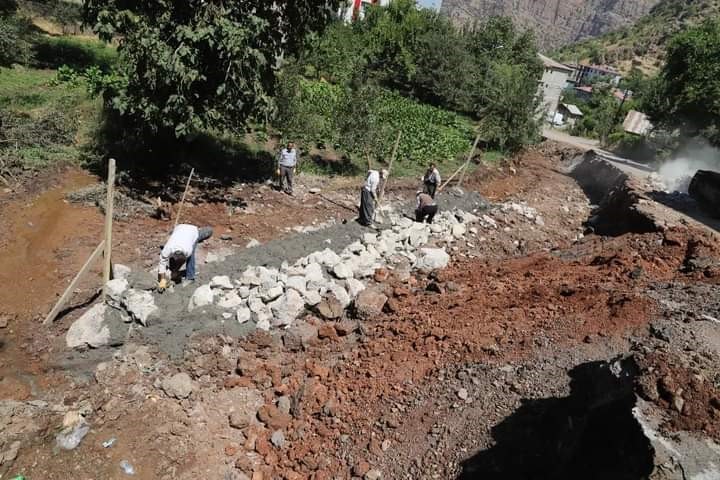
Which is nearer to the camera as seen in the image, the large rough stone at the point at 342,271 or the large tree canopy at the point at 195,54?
the large rough stone at the point at 342,271

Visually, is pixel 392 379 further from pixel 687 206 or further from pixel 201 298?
pixel 687 206

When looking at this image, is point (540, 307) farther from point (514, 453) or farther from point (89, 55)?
point (89, 55)

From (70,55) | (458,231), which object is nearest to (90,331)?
(458,231)

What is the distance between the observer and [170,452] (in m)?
4.91

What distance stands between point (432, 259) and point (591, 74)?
87.5 m

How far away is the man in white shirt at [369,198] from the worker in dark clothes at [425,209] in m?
1.11

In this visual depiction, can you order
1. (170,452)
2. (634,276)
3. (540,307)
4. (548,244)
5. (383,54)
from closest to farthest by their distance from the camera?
(170,452)
(540,307)
(634,276)
(548,244)
(383,54)

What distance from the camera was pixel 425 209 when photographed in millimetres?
10359

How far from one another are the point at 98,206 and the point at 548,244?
10.3 m

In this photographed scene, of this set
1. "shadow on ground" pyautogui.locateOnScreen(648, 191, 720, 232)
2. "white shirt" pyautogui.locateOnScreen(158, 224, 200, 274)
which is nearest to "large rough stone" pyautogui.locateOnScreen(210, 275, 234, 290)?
"white shirt" pyautogui.locateOnScreen(158, 224, 200, 274)

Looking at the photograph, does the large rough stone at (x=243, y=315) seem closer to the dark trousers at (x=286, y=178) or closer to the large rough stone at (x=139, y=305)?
the large rough stone at (x=139, y=305)

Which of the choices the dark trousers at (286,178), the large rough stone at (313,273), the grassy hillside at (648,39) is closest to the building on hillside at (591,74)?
the grassy hillside at (648,39)

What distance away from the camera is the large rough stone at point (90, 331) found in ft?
18.6

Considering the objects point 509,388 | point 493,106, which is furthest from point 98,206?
point 493,106
